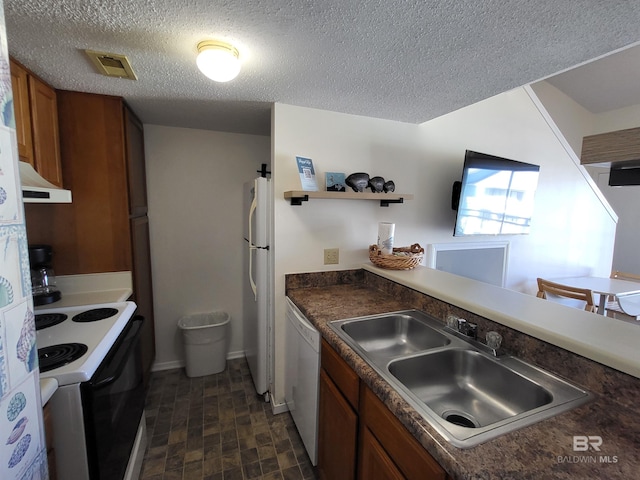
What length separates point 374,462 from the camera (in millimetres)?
1014

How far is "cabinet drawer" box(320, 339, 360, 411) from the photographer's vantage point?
1.15 metres

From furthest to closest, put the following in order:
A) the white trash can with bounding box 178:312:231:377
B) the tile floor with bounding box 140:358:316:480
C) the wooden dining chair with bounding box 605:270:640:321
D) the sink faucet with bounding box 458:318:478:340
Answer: the wooden dining chair with bounding box 605:270:640:321 → the white trash can with bounding box 178:312:231:377 → the tile floor with bounding box 140:358:316:480 → the sink faucet with bounding box 458:318:478:340

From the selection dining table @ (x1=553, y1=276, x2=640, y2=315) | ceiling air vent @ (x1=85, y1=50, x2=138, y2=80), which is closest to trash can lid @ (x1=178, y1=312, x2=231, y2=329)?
ceiling air vent @ (x1=85, y1=50, x2=138, y2=80)

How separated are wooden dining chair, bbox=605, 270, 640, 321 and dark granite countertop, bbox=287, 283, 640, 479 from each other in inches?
97.9

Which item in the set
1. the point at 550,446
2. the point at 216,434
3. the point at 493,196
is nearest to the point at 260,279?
the point at 216,434

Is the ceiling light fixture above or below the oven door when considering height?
above

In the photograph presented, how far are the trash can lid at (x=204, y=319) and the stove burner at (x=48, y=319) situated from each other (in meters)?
1.12

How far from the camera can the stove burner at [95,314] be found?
146cm

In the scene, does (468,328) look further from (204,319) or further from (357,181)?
(204,319)

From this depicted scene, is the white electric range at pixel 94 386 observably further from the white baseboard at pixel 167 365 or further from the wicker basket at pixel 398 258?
the wicker basket at pixel 398 258

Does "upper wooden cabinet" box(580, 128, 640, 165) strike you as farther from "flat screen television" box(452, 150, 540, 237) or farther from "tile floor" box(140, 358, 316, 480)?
"tile floor" box(140, 358, 316, 480)

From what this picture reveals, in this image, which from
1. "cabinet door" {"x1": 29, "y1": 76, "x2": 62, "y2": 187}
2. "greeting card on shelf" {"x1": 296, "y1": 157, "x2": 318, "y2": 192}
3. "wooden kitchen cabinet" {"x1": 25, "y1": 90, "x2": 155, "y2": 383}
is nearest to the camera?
"cabinet door" {"x1": 29, "y1": 76, "x2": 62, "y2": 187}

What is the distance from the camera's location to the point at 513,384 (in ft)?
3.42

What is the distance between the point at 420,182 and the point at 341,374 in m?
1.72
